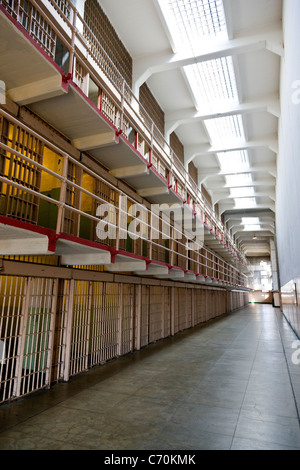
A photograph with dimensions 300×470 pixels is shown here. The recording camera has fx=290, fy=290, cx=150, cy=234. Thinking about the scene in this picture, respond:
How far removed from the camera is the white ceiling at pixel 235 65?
816cm

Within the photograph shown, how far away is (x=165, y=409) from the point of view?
4.14 metres

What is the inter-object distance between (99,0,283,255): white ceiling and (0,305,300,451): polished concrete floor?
27.8ft

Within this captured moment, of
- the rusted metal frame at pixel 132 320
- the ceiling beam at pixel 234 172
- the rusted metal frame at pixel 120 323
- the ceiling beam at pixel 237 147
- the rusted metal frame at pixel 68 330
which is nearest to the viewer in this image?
the rusted metal frame at pixel 68 330

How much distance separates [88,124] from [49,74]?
4.07 feet

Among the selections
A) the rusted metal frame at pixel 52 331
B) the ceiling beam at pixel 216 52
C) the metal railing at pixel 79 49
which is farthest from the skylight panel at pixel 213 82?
the rusted metal frame at pixel 52 331

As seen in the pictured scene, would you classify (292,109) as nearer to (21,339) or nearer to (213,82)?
(213,82)

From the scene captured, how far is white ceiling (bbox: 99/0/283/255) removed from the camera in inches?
321

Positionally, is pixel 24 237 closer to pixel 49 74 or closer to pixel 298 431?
pixel 49 74

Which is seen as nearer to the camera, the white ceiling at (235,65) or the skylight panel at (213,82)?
the white ceiling at (235,65)

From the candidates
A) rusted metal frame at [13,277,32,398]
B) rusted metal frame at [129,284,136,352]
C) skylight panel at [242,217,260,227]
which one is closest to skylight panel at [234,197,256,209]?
skylight panel at [242,217,260,227]

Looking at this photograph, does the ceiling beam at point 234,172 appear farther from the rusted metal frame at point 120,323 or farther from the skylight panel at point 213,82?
the rusted metal frame at point 120,323

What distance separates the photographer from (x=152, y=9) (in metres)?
8.14

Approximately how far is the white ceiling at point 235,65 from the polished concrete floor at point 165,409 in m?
8.46

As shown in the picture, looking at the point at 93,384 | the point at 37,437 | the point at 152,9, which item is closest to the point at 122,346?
the point at 93,384
